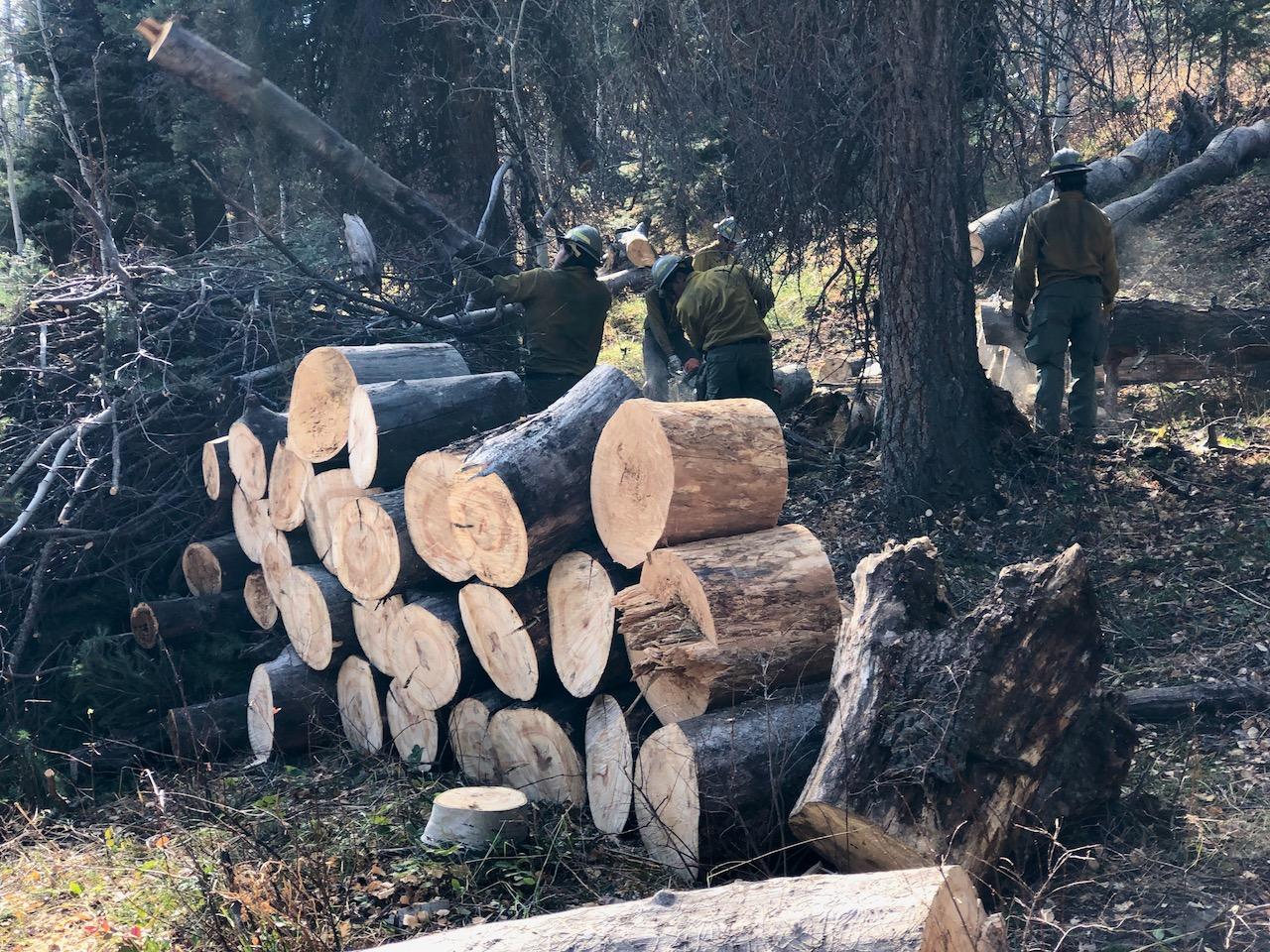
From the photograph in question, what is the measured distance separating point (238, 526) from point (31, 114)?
10.2 meters

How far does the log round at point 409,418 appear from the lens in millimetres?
5012

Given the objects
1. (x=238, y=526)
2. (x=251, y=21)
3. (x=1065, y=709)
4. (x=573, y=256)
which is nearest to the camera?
(x=1065, y=709)

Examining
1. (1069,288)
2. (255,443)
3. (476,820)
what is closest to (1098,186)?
(1069,288)

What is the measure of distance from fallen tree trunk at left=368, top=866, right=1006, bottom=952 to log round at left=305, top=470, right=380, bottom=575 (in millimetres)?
3030

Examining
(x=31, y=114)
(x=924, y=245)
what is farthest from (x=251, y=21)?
(x=924, y=245)

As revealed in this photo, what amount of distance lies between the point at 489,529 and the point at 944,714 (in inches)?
76.4

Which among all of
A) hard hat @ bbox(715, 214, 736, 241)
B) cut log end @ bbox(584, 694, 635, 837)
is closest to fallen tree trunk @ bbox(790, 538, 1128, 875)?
→ cut log end @ bbox(584, 694, 635, 837)

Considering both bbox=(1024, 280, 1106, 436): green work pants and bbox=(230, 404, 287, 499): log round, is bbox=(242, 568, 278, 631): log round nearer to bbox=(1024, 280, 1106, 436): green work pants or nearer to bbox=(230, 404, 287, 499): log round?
bbox=(230, 404, 287, 499): log round

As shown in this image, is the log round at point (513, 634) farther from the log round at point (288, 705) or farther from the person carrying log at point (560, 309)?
the person carrying log at point (560, 309)

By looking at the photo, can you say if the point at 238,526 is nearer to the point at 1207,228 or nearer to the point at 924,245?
the point at 924,245

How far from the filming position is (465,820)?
12.6 ft

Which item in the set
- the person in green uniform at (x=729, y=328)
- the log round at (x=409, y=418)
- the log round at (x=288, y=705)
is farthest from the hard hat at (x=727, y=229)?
the log round at (x=288, y=705)

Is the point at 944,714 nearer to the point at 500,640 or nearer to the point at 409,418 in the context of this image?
the point at 500,640

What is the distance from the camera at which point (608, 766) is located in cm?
400
